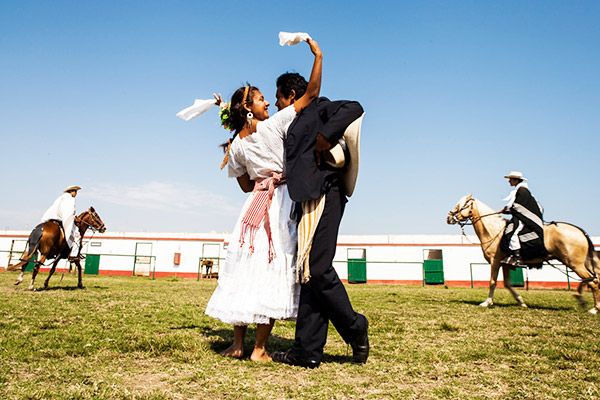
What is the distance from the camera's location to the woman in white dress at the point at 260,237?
9.25ft

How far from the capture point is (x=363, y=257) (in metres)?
31.1

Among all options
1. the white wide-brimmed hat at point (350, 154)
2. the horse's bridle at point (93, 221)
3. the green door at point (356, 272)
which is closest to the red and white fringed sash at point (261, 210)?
the white wide-brimmed hat at point (350, 154)

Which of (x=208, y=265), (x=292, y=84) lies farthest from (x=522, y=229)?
(x=208, y=265)

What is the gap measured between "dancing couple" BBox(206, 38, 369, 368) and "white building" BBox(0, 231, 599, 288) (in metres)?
23.8

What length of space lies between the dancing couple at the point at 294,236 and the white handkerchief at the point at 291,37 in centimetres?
6

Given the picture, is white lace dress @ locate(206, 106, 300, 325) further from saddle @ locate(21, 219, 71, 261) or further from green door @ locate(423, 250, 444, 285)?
green door @ locate(423, 250, 444, 285)

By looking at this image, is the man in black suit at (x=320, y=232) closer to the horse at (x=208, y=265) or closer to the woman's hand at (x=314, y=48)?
the woman's hand at (x=314, y=48)

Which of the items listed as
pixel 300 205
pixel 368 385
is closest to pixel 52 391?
pixel 368 385

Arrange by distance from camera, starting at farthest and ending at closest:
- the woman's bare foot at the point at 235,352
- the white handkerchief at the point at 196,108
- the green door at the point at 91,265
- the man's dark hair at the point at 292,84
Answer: the green door at the point at 91,265 → the white handkerchief at the point at 196,108 → the man's dark hair at the point at 292,84 → the woman's bare foot at the point at 235,352

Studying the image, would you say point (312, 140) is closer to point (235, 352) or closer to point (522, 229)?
point (235, 352)

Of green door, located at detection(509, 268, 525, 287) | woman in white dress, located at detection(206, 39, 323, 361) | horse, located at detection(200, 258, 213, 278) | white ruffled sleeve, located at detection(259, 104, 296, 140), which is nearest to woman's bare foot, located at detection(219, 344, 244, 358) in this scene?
woman in white dress, located at detection(206, 39, 323, 361)

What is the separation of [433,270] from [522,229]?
72.4ft

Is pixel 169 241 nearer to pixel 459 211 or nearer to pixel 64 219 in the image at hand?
pixel 64 219

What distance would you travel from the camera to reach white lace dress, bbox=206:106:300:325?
2.79 meters
